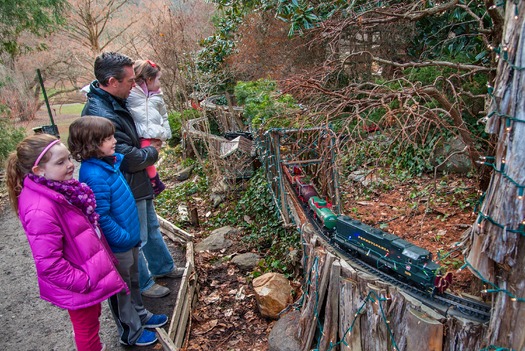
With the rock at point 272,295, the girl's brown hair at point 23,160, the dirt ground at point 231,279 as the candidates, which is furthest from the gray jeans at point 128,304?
the rock at point 272,295

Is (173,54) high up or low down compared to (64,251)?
Answer: up

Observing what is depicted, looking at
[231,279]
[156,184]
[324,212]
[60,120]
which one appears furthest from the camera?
[60,120]

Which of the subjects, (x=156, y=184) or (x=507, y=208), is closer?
(x=507, y=208)

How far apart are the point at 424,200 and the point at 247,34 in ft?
23.4

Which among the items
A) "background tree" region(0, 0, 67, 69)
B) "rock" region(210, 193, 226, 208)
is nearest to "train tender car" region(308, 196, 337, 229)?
"rock" region(210, 193, 226, 208)

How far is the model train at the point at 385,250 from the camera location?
294 cm

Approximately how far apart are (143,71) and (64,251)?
1.90 metres

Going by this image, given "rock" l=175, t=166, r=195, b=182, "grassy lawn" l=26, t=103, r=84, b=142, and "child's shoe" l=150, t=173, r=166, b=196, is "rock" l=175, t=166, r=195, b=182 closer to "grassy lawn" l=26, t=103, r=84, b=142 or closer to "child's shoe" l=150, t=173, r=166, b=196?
"child's shoe" l=150, t=173, r=166, b=196

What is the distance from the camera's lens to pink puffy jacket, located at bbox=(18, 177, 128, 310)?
252cm

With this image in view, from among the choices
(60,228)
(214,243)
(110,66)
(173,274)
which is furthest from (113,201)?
(214,243)

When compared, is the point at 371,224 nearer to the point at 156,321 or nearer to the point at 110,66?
the point at 156,321

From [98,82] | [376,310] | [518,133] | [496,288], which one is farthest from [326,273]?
[98,82]

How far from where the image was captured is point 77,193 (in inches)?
107

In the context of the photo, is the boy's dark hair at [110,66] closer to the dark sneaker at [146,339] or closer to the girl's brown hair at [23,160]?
the girl's brown hair at [23,160]
